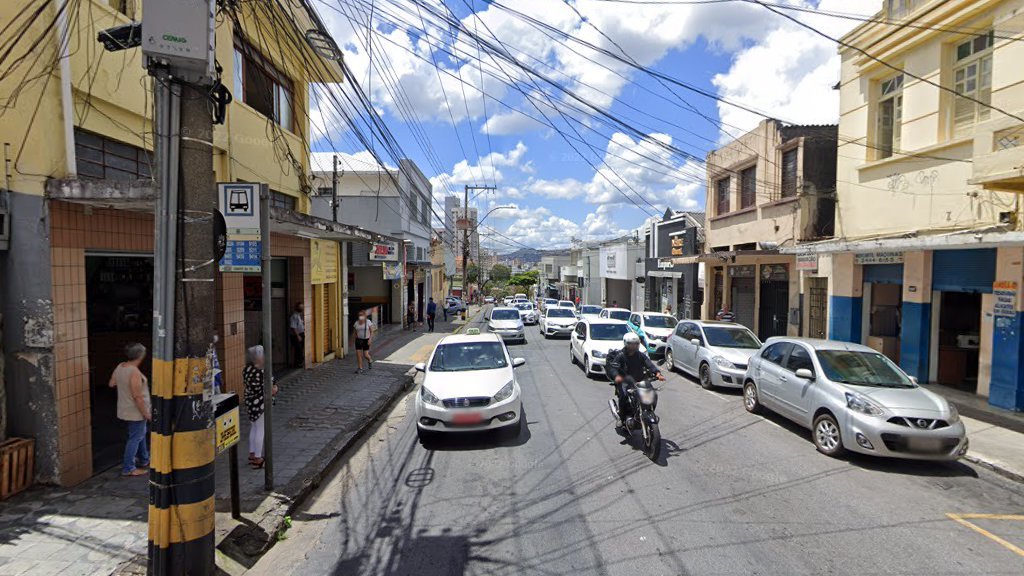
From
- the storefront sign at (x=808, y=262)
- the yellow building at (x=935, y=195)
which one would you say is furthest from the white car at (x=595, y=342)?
the yellow building at (x=935, y=195)

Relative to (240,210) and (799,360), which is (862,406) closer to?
(799,360)

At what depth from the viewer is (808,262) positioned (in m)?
14.1

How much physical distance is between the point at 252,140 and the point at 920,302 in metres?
14.2

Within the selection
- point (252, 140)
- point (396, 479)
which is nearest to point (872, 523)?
point (396, 479)

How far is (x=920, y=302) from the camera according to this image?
11398mm

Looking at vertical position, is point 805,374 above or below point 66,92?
below

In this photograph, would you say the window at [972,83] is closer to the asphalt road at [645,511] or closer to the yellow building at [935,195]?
the yellow building at [935,195]

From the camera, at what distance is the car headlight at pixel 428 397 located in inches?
289

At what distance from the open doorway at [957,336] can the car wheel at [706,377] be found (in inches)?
191

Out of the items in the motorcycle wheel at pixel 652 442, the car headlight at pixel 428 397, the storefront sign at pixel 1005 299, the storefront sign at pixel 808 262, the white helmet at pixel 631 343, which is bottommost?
the motorcycle wheel at pixel 652 442

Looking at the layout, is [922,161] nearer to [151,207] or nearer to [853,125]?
[853,125]

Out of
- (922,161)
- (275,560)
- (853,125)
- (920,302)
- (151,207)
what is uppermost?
(853,125)

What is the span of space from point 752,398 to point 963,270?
5.28 metres

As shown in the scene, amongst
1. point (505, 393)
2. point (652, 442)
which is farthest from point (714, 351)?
point (505, 393)
